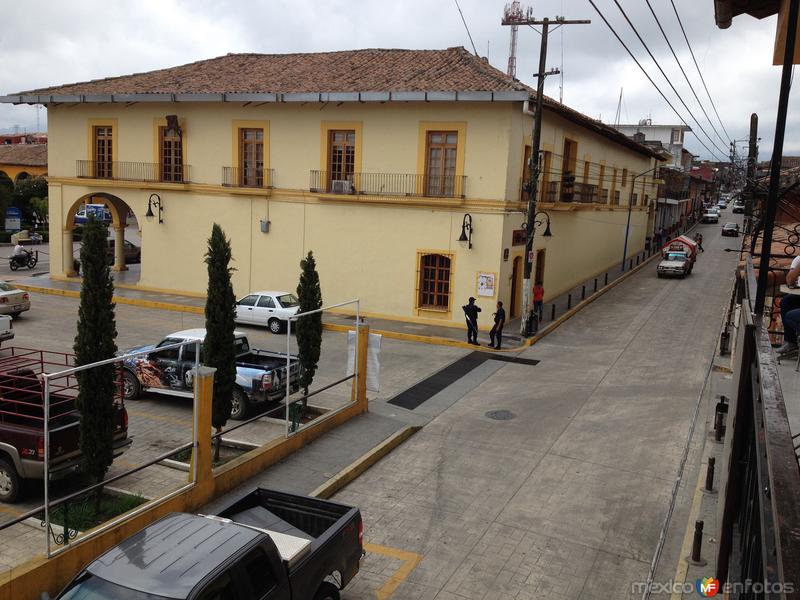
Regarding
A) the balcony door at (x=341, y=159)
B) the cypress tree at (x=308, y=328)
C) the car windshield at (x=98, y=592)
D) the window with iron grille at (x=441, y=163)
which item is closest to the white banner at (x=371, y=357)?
the cypress tree at (x=308, y=328)

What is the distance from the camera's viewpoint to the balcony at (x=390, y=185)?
22984 millimetres

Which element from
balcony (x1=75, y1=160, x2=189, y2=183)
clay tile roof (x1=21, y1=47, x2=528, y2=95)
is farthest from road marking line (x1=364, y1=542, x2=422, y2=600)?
balcony (x1=75, y1=160, x2=189, y2=183)

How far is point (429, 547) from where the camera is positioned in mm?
8836

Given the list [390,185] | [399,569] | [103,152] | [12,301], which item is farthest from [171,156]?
[399,569]

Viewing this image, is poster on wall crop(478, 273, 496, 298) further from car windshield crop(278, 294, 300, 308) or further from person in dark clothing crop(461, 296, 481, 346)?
car windshield crop(278, 294, 300, 308)

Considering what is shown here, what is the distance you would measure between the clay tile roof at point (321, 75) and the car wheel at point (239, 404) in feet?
42.2

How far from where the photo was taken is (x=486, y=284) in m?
22.7

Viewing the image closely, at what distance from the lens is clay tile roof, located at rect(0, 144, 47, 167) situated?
199 ft

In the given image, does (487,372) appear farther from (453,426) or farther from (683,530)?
(683,530)

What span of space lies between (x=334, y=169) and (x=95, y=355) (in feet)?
55.2

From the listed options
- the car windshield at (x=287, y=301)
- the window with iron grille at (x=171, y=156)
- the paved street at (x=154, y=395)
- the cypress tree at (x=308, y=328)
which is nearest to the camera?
the paved street at (x=154, y=395)

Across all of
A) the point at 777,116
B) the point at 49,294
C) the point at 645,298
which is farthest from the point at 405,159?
the point at 777,116

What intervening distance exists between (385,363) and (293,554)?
11.8 meters

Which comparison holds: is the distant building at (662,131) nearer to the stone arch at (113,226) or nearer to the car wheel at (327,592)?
the stone arch at (113,226)
